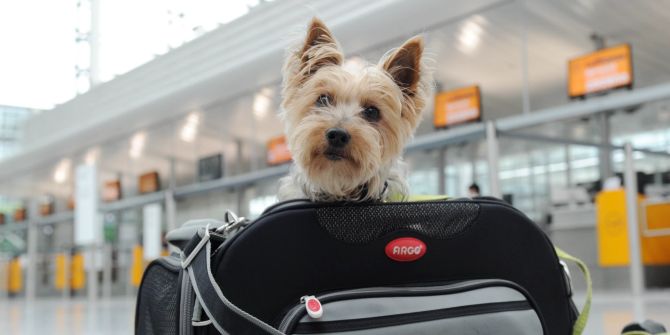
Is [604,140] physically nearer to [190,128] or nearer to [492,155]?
[492,155]

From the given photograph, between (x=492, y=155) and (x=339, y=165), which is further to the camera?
(x=492, y=155)

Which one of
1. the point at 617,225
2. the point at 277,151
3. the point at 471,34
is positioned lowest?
the point at 617,225

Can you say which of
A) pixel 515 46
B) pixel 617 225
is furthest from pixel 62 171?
pixel 617 225

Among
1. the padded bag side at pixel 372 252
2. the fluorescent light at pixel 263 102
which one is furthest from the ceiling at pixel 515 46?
the padded bag side at pixel 372 252

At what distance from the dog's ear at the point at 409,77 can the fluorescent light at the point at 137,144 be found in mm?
15778

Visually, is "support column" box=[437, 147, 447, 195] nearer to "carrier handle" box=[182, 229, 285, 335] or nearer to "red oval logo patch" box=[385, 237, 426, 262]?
"red oval logo patch" box=[385, 237, 426, 262]

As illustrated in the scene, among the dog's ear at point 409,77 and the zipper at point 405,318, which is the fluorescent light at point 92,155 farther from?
the zipper at point 405,318

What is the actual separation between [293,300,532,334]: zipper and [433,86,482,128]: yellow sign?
10260 mm

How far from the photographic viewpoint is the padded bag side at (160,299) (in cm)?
176

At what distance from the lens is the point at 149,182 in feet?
58.9

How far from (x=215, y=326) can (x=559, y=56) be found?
11237 mm

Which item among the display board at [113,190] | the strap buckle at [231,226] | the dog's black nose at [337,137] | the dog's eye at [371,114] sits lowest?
the strap buckle at [231,226]

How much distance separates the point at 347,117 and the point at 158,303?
80cm

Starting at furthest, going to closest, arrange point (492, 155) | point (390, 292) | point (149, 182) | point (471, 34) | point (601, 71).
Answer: point (149, 182) → point (471, 34) → point (601, 71) → point (492, 155) → point (390, 292)
